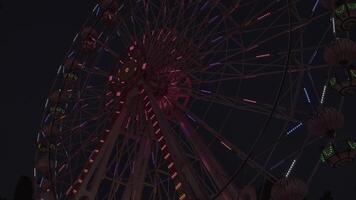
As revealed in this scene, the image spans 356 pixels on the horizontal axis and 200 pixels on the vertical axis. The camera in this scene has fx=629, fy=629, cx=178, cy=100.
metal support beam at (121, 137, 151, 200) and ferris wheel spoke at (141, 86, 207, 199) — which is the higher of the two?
ferris wheel spoke at (141, 86, 207, 199)

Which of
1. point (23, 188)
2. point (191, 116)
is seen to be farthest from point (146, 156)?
point (23, 188)

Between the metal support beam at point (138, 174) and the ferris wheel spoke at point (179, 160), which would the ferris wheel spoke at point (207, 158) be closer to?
the ferris wheel spoke at point (179, 160)

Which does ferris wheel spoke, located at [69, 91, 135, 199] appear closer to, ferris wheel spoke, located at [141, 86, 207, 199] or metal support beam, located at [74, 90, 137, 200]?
metal support beam, located at [74, 90, 137, 200]

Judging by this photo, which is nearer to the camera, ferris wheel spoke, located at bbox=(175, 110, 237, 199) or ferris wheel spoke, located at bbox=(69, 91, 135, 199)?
ferris wheel spoke, located at bbox=(175, 110, 237, 199)

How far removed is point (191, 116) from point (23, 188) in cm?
1039

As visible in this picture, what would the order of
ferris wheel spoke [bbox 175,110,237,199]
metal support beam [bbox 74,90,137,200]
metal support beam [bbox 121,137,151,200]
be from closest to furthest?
ferris wheel spoke [bbox 175,110,237,199] < metal support beam [bbox 74,90,137,200] < metal support beam [bbox 121,137,151,200]

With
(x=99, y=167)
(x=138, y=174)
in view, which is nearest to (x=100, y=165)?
(x=99, y=167)

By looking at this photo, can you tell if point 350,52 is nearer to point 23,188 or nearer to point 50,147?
point 50,147

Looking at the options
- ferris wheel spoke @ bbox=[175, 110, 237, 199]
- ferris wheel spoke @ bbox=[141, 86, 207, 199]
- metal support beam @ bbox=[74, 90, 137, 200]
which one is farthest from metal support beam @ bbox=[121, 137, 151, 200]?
ferris wheel spoke @ bbox=[141, 86, 207, 199]

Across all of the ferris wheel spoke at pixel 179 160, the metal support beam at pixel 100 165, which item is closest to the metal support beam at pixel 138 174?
the metal support beam at pixel 100 165

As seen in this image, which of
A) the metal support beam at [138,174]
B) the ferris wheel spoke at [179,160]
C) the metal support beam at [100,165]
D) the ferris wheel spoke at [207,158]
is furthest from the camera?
the metal support beam at [138,174]

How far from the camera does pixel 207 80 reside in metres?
14.3

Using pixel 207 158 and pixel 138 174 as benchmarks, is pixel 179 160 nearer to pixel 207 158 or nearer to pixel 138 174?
pixel 207 158

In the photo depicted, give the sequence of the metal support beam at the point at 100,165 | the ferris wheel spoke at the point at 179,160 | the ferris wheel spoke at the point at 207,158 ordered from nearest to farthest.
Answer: the ferris wheel spoke at the point at 179,160 < the ferris wheel spoke at the point at 207,158 < the metal support beam at the point at 100,165
